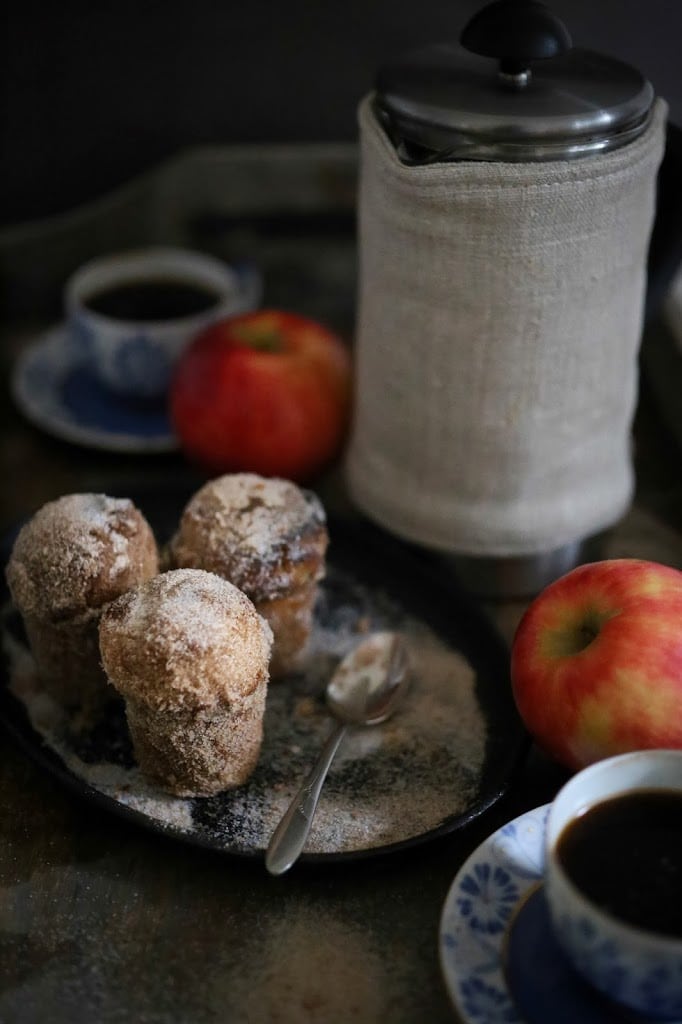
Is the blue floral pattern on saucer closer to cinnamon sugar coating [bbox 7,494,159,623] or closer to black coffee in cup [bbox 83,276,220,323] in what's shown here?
cinnamon sugar coating [bbox 7,494,159,623]

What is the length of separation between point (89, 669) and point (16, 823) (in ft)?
0.36

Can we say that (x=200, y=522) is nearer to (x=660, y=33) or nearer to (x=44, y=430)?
(x=44, y=430)

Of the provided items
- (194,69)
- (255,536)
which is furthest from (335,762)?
(194,69)

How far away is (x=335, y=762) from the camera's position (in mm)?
737

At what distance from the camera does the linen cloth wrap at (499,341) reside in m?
0.75

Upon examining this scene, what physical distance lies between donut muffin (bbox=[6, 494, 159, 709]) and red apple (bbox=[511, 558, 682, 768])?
264 millimetres

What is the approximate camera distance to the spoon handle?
0.64 m

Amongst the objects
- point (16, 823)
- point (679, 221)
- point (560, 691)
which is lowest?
point (16, 823)

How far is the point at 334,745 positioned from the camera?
0.73m

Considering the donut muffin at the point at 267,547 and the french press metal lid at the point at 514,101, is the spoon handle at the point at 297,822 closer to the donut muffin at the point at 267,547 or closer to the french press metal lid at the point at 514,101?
the donut muffin at the point at 267,547

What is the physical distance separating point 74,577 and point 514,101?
0.42 metres

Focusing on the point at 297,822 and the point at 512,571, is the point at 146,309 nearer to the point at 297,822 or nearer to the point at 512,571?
the point at 512,571

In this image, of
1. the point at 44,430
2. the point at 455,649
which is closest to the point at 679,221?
the point at 455,649

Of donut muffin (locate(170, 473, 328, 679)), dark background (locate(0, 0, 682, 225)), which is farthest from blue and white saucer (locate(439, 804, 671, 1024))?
dark background (locate(0, 0, 682, 225))
